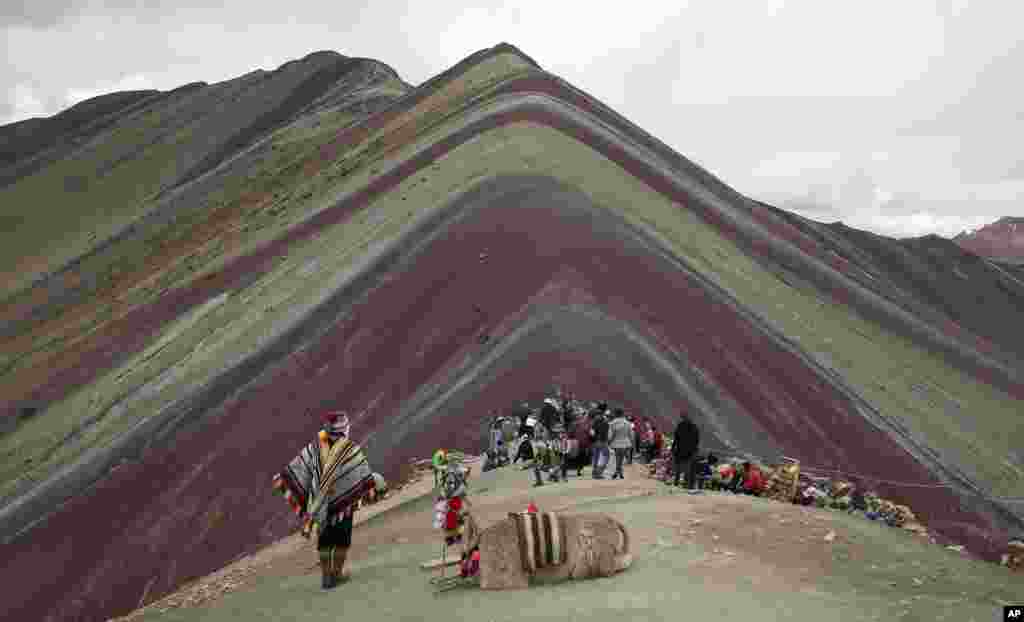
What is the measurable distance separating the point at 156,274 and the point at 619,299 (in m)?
38.3

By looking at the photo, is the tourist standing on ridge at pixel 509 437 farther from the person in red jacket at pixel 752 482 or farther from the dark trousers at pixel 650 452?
the person in red jacket at pixel 752 482

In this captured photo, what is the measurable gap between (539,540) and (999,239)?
20996 cm

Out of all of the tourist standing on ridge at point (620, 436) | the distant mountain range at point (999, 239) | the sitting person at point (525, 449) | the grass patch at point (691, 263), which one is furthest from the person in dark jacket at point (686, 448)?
the distant mountain range at point (999, 239)

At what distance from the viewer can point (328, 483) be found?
10797 millimetres

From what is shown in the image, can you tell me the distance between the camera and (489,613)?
900 centimetres

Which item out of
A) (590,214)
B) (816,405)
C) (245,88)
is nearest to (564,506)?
(816,405)

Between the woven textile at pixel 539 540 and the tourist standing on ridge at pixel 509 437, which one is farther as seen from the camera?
the tourist standing on ridge at pixel 509 437

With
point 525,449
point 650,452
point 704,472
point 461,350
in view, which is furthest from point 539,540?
point 461,350

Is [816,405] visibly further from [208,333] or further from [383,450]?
[208,333]

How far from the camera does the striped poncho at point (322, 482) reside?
10820 mm

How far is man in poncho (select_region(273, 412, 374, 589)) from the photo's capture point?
1083 centimetres

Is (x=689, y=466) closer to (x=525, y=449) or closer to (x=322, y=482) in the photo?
(x=525, y=449)

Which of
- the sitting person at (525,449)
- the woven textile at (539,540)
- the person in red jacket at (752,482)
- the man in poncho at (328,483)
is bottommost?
the person in red jacket at (752,482)

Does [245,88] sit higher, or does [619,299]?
[245,88]
